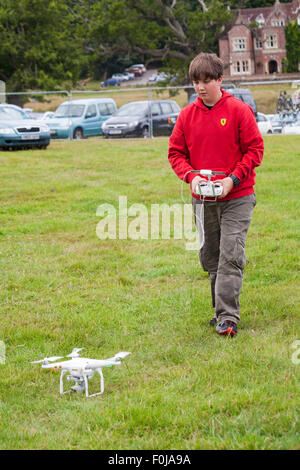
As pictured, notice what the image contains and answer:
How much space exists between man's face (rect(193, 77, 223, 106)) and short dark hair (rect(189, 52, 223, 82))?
0.09 feet

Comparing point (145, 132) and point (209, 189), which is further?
point (145, 132)

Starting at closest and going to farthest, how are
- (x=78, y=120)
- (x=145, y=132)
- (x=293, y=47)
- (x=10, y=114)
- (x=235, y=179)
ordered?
(x=235, y=179), (x=10, y=114), (x=145, y=132), (x=78, y=120), (x=293, y=47)

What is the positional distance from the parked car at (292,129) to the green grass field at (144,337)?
10.3 meters

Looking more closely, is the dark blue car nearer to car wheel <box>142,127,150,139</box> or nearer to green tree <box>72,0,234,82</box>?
green tree <box>72,0,234,82</box>

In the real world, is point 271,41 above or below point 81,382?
below

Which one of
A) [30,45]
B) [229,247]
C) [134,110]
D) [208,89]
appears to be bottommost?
[134,110]

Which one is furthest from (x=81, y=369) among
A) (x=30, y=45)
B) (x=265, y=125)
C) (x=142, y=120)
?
(x=30, y=45)

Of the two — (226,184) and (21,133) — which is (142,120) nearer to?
(21,133)

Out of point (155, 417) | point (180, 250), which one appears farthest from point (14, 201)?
point (155, 417)

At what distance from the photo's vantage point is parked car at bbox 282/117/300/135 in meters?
20.8

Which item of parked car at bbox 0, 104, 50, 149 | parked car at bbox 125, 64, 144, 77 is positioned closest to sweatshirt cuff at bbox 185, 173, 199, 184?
parked car at bbox 0, 104, 50, 149

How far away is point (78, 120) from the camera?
79.8ft

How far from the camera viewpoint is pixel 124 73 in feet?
325

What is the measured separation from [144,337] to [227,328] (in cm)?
63
